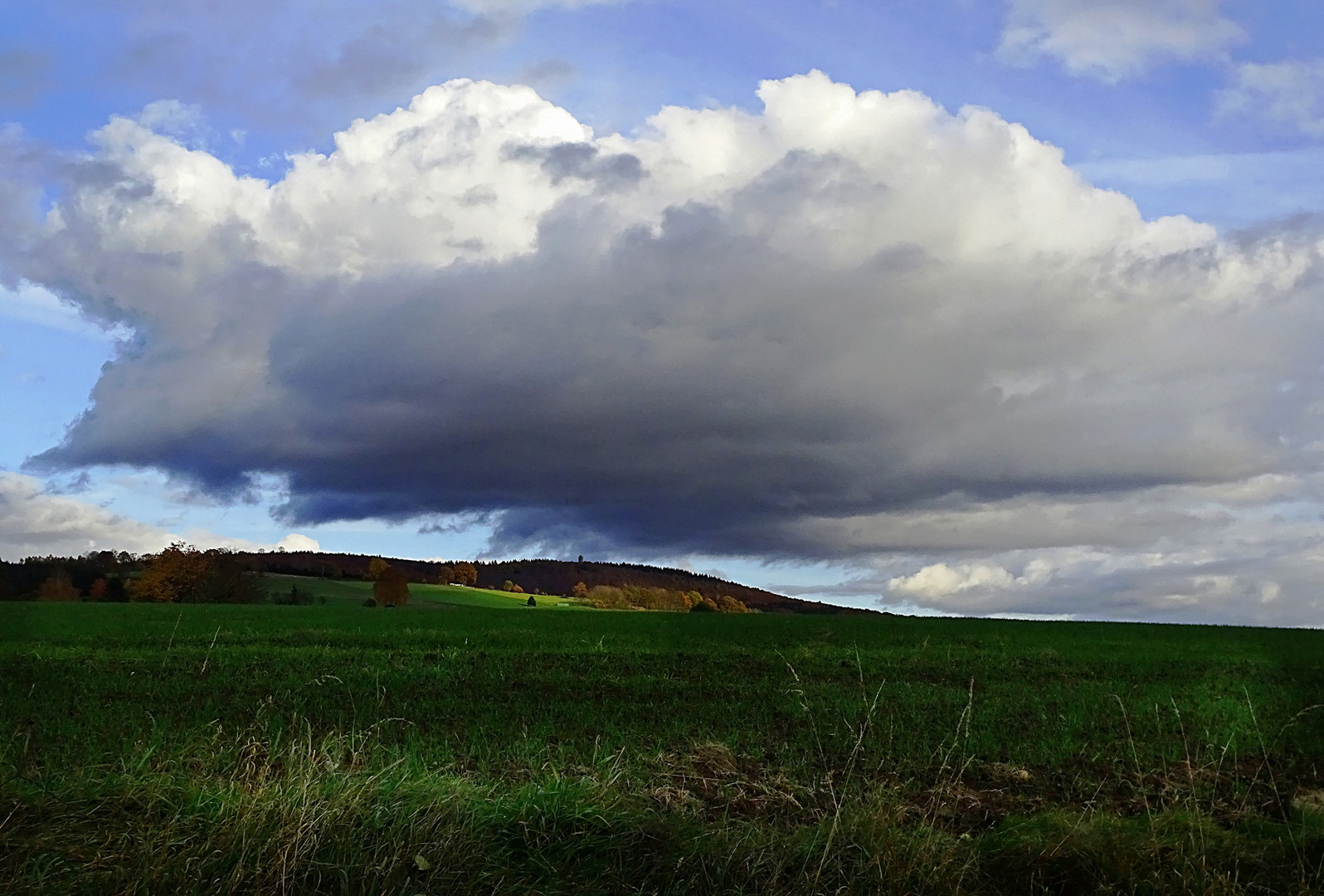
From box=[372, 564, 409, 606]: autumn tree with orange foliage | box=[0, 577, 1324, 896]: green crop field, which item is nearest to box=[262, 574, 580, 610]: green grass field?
box=[372, 564, 409, 606]: autumn tree with orange foliage

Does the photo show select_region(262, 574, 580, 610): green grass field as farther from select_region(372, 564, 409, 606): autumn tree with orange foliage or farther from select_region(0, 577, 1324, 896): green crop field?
select_region(0, 577, 1324, 896): green crop field

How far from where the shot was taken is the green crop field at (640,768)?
24.8ft

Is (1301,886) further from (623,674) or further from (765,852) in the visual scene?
(623,674)

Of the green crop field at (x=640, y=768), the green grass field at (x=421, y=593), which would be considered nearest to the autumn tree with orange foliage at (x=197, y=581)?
the green grass field at (x=421, y=593)

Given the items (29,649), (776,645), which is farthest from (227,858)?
(776,645)

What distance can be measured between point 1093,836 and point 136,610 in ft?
143

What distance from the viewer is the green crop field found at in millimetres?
7555

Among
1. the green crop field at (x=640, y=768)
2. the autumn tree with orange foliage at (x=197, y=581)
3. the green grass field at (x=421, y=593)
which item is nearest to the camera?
the green crop field at (x=640, y=768)

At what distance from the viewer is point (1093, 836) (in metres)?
8.91

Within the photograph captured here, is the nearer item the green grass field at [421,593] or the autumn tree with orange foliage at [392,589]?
the autumn tree with orange foliage at [392,589]

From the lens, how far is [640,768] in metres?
12.1

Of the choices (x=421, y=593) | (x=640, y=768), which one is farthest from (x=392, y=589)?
(x=640, y=768)

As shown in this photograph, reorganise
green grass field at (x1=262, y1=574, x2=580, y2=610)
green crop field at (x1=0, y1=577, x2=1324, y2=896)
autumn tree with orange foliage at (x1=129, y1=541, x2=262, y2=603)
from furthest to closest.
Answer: green grass field at (x1=262, y1=574, x2=580, y2=610)
autumn tree with orange foliage at (x1=129, y1=541, x2=262, y2=603)
green crop field at (x1=0, y1=577, x2=1324, y2=896)

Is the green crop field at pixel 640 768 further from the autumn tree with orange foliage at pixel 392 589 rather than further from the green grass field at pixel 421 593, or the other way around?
the green grass field at pixel 421 593
